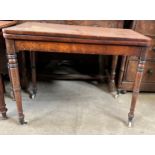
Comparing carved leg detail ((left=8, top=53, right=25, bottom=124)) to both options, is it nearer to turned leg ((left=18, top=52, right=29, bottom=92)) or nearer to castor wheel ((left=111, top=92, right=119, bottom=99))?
turned leg ((left=18, top=52, right=29, bottom=92))

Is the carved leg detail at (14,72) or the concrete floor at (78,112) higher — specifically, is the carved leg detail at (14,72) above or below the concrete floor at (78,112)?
above

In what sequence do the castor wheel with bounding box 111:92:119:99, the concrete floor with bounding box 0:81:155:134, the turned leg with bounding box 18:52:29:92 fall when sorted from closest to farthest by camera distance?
the concrete floor with bounding box 0:81:155:134 < the turned leg with bounding box 18:52:29:92 < the castor wheel with bounding box 111:92:119:99

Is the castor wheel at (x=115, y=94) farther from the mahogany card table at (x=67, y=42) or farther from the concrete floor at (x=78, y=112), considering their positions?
the mahogany card table at (x=67, y=42)

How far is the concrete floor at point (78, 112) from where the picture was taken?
1.34m

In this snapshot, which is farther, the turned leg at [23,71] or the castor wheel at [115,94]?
the castor wheel at [115,94]

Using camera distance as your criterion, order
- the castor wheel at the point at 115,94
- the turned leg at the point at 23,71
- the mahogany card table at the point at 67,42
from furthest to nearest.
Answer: the castor wheel at the point at 115,94 → the turned leg at the point at 23,71 → the mahogany card table at the point at 67,42

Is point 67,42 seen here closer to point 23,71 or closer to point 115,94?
point 23,71

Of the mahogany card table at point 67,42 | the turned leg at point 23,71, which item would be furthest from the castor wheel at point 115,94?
the turned leg at point 23,71

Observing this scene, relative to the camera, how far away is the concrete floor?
134 centimetres

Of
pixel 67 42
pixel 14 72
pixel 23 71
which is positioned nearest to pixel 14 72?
pixel 14 72

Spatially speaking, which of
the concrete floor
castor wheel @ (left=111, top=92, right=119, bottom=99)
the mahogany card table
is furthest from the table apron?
castor wheel @ (left=111, top=92, right=119, bottom=99)

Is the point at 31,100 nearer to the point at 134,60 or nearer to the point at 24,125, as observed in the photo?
the point at 24,125

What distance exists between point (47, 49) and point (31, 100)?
28.3 inches

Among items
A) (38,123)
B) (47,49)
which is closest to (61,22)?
(47,49)
